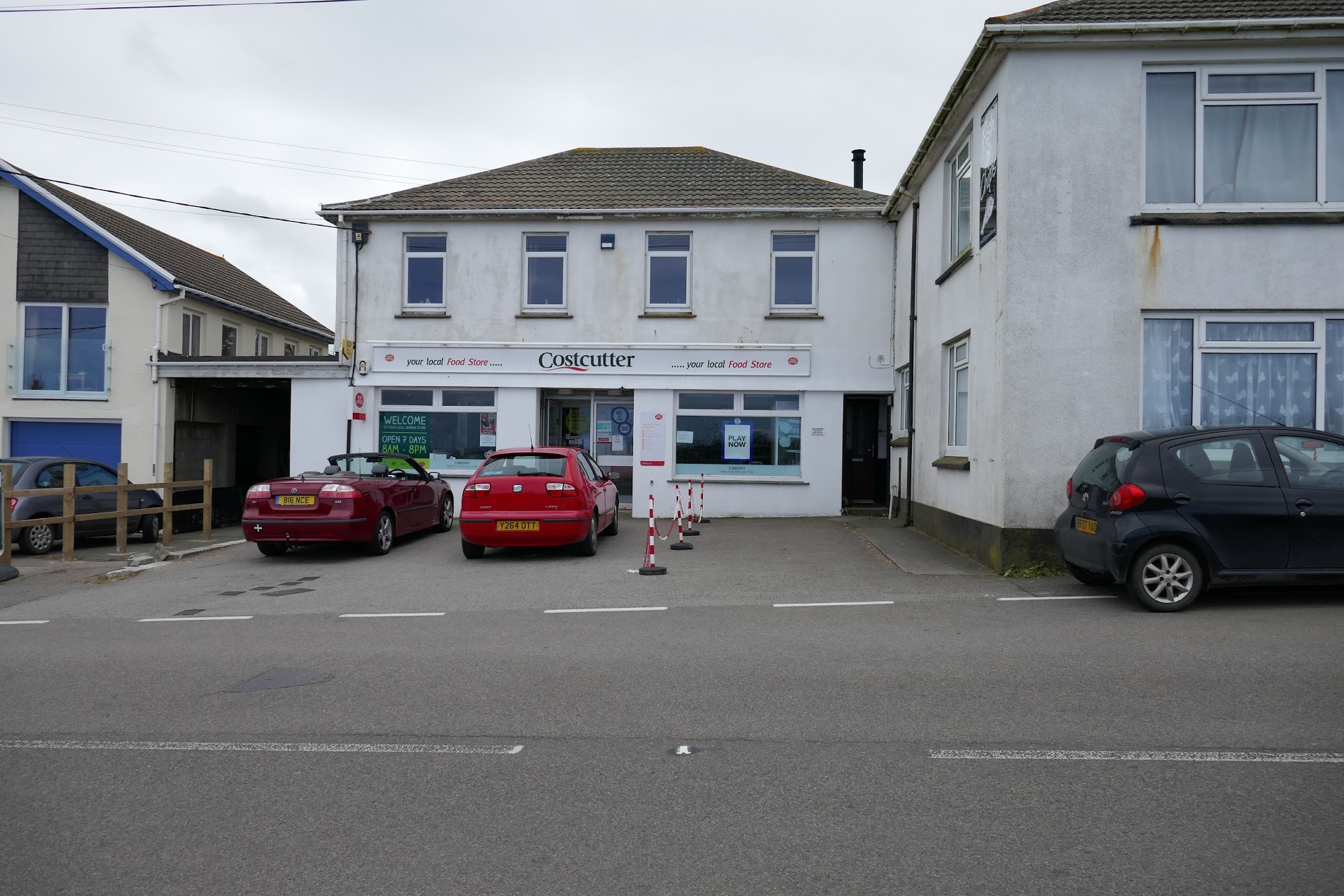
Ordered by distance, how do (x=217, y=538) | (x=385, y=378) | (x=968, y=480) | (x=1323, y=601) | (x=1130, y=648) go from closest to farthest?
(x=1130, y=648) < (x=1323, y=601) < (x=968, y=480) < (x=217, y=538) < (x=385, y=378)

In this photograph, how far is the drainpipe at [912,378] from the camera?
55.9 feet

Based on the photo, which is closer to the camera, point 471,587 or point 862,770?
point 862,770

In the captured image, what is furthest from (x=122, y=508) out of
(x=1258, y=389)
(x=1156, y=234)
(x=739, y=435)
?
(x=1258, y=389)

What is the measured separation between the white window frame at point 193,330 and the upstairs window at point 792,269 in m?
13.5

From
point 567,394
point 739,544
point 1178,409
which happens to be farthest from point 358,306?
point 1178,409

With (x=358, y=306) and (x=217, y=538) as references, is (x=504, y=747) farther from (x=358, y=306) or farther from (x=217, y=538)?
(x=358, y=306)

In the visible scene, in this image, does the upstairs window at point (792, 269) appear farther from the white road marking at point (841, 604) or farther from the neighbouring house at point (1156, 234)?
the white road marking at point (841, 604)

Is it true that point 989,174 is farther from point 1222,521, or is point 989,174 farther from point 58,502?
point 58,502

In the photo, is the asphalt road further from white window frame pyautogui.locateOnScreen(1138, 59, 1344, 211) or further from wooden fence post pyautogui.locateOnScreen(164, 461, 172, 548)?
wooden fence post pyautogui.locateOnScreen(164, 461, 172, 548)

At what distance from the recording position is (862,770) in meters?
4.69

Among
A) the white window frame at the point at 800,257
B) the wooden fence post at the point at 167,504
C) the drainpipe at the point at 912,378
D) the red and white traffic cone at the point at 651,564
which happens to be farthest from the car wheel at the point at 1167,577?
the wooden fence post at the point at 167,504

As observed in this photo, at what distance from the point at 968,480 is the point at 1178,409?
2650 millimetres

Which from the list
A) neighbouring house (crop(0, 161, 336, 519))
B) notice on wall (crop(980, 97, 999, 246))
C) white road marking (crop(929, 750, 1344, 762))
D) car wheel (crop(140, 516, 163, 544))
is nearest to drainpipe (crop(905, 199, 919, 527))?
notice on wall (crop(980, 97, 999, 246))

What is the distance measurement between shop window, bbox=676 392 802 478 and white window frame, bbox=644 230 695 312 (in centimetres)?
178
